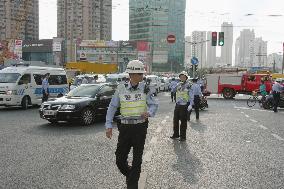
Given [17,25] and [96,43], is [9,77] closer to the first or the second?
[17,25]

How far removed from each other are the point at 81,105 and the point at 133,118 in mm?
8530

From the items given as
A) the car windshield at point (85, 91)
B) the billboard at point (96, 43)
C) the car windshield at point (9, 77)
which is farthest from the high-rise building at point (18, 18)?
the car windshield at point (85, 91)

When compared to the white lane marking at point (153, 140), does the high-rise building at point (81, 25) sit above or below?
above

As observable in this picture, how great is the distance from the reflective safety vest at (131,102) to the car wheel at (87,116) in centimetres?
845

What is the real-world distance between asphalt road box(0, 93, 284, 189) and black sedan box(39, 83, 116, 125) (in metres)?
0.45

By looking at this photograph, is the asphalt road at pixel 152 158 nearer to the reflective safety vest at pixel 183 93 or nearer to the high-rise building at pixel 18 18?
the reflective safety vest at pixel 183 93

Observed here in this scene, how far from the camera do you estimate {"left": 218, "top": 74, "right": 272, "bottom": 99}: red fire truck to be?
33594mm

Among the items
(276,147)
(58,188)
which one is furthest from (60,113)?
(58,188)

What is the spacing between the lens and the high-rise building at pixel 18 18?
67500mm

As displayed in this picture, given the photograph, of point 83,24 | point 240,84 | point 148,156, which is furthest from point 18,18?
point 148,156

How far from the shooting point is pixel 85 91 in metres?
14.9

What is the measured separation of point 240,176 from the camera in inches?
263

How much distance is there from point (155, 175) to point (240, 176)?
1389mm

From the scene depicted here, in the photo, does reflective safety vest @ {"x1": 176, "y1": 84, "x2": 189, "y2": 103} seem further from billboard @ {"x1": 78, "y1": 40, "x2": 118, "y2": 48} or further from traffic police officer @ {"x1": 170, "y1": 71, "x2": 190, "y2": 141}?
billboard @ {"x1": 78, "y1": 40, "x2": 118, "y2": 48}
